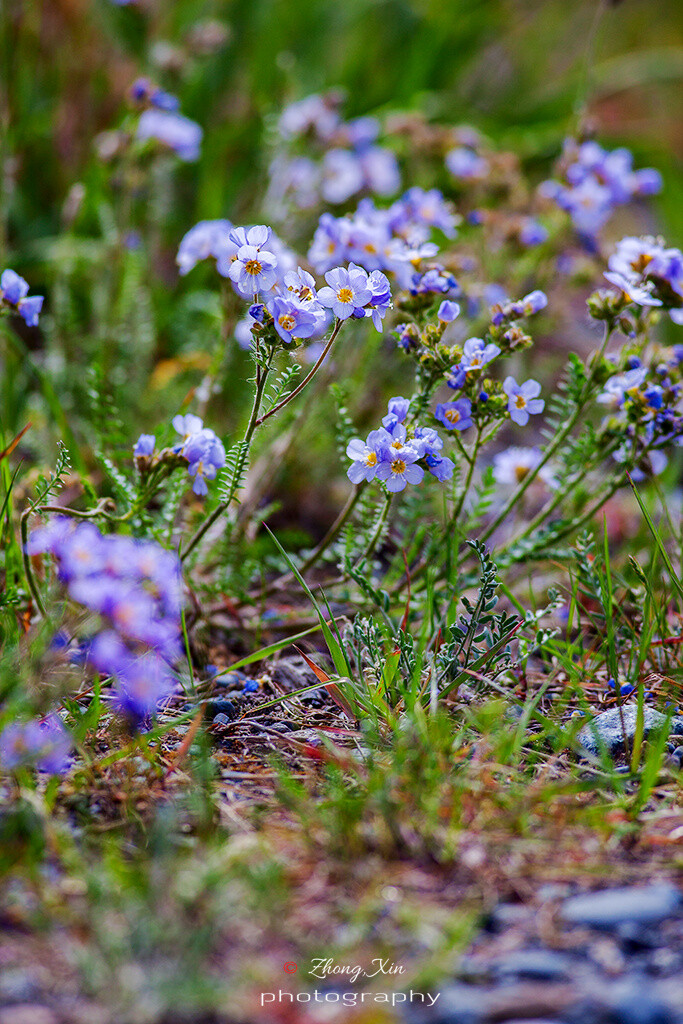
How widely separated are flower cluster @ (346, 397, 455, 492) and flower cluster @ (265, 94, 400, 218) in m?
2.04

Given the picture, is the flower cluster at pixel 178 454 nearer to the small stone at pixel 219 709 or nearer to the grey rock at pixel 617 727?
the small stone at pixel 219 709

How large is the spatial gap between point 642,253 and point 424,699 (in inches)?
47.9

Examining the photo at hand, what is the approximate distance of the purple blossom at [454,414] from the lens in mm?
1834

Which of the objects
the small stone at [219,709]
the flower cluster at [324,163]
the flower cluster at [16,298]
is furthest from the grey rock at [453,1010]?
the flower cluster at [324,163]

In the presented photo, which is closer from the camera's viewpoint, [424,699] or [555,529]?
[424,699]

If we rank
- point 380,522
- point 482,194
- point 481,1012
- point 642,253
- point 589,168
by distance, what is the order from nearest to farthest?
1. point 481,1012
2. point 380,522
3. point 642,253
4. point 589,168
5. point 482,194

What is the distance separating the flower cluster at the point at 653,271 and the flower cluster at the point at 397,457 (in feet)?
2.30

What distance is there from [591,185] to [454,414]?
1.66m

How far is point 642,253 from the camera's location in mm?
2064

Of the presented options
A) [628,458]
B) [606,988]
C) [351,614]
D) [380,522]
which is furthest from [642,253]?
[606,988]

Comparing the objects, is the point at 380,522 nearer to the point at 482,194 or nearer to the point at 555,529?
the point at 555,529

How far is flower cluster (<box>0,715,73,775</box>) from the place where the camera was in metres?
1.34

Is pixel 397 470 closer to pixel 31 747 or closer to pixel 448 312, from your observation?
pixel 448 312

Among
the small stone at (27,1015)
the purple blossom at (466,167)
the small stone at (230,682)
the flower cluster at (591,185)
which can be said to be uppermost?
the purple blossom at (466,167)
